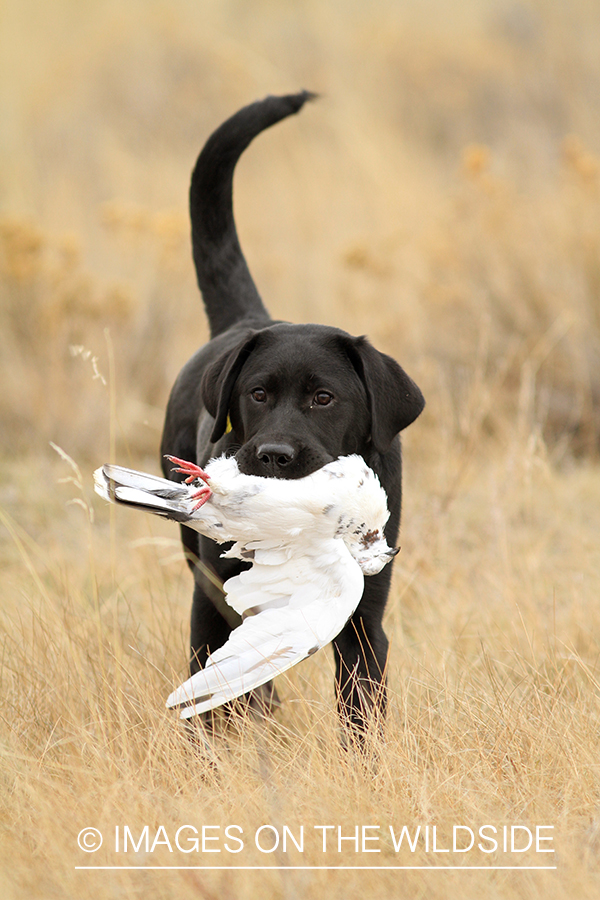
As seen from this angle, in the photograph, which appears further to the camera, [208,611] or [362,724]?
[208,611]

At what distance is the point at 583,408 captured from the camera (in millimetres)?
5461

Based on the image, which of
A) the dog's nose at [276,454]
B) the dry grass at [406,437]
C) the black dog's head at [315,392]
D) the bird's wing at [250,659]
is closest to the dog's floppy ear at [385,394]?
the black dog's head at [315,392]

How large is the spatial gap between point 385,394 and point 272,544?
1.85 ft

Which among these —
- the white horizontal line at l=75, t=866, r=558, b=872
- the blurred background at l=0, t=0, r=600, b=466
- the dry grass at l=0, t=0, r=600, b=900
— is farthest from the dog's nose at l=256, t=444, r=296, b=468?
the white horizontal line at l=75, t=866, r=558, b=872

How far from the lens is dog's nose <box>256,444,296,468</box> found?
2.19 m

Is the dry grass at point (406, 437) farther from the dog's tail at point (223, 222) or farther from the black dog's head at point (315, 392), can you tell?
the dog's tail at point (223, 222)

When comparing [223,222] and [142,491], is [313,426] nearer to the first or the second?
[142,491]

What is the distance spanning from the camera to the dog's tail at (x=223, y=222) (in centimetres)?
348

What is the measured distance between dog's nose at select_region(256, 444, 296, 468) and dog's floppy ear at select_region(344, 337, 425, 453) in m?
0.31

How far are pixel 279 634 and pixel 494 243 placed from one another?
4485 mm

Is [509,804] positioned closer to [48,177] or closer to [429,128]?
[48,177]

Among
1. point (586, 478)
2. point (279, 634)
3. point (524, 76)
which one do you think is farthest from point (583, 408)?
point (524, 76)

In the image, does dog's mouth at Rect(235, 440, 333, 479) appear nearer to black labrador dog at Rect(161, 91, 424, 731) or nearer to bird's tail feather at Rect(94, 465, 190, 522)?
black labrador dog at Rect(161, 91, 424, 731)

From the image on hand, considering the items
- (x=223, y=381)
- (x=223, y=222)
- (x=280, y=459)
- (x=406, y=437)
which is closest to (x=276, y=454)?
(x=280, y=459)
